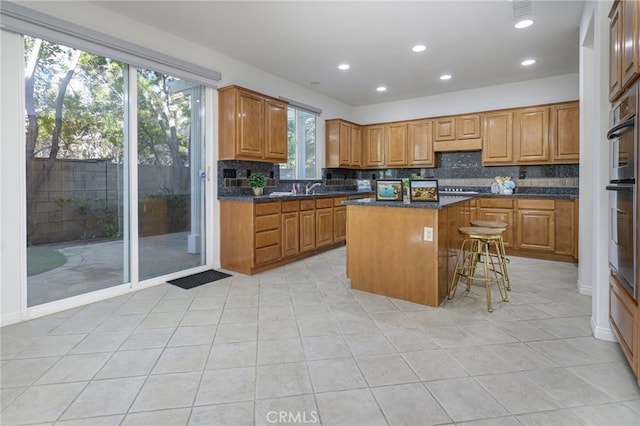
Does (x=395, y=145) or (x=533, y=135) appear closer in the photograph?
(x=533, y=135)

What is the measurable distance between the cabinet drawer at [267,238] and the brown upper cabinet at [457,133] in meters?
3.43

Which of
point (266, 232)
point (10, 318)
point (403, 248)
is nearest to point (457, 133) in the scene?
point (403, 248)

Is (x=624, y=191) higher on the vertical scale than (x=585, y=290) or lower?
higher

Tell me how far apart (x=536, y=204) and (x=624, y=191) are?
3.20 m

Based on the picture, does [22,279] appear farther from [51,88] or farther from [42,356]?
[51,88]

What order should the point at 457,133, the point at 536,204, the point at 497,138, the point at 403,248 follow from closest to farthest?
the point at 403,248
the point at 536,204
the point at 497,138
the point at 457,133

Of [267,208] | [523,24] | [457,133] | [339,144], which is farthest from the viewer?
[339,144]

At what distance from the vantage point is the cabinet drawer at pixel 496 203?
16.2 ft

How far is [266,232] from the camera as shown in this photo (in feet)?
13.5

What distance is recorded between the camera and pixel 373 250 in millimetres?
3283

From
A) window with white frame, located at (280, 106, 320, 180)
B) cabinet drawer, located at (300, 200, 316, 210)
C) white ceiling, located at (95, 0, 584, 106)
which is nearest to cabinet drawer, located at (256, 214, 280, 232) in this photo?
cabinet drawer, located at (300, 200, 316, 210)

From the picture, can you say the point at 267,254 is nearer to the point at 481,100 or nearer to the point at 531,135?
the point at 531,135

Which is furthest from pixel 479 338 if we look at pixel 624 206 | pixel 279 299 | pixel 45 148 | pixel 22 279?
pixel 45 148

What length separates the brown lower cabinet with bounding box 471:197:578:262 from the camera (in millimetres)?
4543
